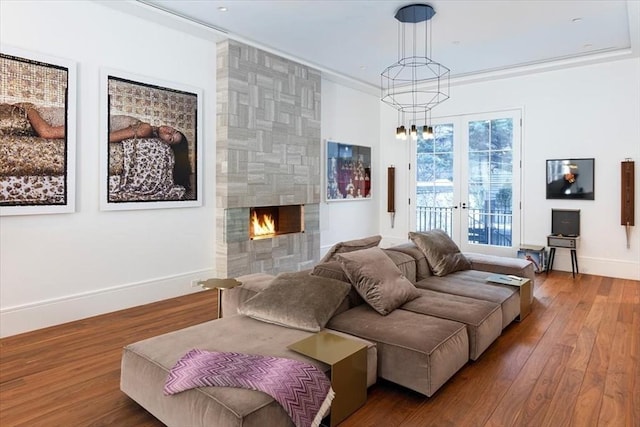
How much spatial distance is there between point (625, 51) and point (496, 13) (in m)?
2.42

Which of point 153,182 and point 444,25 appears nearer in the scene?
point 153,182

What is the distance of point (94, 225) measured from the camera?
4098mm

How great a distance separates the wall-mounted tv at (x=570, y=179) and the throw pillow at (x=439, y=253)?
2895 millimetres

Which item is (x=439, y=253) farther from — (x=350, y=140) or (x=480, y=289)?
(x=350, y=140)

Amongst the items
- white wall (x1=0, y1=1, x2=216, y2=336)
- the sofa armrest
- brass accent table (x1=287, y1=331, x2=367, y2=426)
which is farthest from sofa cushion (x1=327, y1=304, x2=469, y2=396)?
white wall (x1=0, y1=1, x2=216, y2=336)

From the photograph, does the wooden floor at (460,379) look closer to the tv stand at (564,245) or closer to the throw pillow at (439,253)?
Result: the throw pillow at (439,253)

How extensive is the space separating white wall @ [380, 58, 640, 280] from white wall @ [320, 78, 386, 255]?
6.80 feet

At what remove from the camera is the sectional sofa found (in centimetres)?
196

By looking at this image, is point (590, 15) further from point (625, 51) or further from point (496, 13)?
point (625, 51)

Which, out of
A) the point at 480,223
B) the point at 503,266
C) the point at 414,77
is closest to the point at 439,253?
the point at 503,266

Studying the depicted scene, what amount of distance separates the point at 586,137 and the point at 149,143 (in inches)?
237

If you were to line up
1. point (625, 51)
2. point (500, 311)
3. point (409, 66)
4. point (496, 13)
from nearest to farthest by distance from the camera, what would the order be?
point (500, 311), point (496, 13), point (625, 51), point (409, 66)

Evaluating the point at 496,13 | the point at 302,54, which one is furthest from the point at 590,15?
the point at 302,54

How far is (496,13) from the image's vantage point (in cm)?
451
